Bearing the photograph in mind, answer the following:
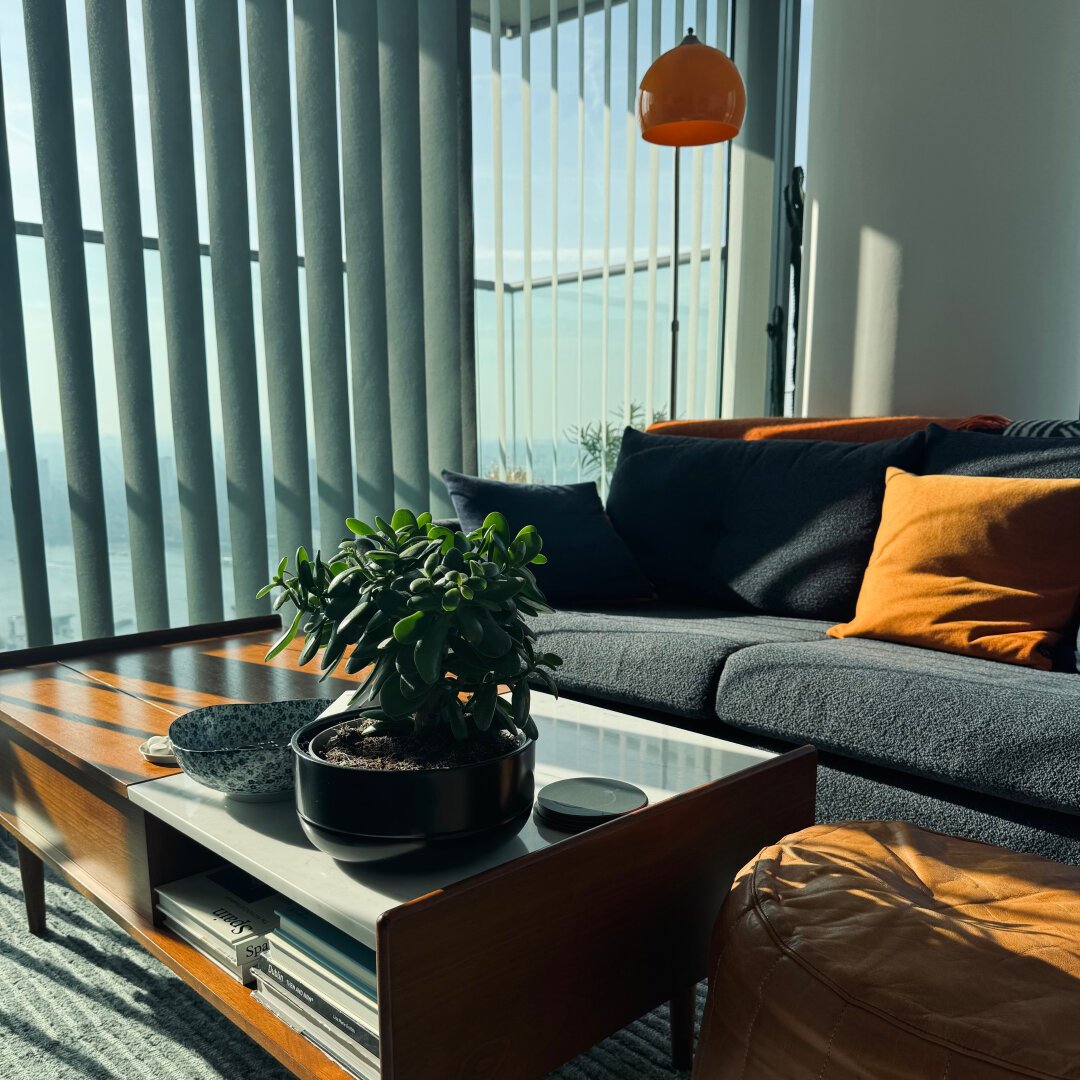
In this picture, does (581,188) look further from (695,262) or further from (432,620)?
(432,620)

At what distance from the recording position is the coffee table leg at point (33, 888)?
5.19ft

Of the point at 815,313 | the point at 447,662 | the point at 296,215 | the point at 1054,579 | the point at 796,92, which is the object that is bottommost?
the point at 1054,579

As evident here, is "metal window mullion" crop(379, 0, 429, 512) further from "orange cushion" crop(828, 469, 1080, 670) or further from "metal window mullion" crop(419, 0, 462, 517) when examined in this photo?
"orange cushion" crop(828, 469, 1080, 670)

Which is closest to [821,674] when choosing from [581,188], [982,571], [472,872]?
[982,571]

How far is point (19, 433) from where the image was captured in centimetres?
227

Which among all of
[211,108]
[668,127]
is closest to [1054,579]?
[668,127]

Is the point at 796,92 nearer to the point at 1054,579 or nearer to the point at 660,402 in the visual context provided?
the point at 660,402

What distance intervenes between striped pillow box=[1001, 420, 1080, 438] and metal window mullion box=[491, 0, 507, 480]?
1706 mm

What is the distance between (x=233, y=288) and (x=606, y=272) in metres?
1.47

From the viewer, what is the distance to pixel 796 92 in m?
3.92

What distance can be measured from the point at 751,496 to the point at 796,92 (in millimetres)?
2377

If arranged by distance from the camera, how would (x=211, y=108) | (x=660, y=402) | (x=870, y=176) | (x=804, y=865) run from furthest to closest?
1. (x=660, y=402)
2. (x=870, y=176)
3. (x=211, y=108)
4. (x=804, y=865)

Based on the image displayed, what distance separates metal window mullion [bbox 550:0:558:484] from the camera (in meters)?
3.34

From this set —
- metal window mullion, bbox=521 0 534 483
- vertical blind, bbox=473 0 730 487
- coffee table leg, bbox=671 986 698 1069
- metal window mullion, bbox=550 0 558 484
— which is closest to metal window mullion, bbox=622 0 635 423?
vertical blind, bbox=473 0 730 487
